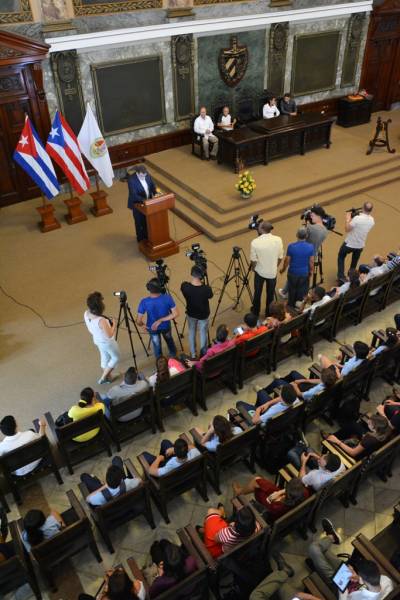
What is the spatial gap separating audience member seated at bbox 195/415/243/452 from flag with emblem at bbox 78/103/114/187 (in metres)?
6.12

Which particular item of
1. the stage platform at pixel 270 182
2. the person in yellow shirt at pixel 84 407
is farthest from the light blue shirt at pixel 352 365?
the stage platform at pixel 270 182

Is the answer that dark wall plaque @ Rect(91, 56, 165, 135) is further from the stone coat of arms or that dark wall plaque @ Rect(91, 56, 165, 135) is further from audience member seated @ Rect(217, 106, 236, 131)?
the stone coat of arms

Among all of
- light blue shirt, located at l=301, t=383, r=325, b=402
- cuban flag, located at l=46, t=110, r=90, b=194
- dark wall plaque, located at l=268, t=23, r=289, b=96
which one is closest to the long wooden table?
dark wall plaque, located at l=268, t=23, r=289, b=96

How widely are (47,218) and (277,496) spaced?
7.24 meters

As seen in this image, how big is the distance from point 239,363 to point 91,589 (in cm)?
282

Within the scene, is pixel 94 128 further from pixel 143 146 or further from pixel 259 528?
pixel 259 528

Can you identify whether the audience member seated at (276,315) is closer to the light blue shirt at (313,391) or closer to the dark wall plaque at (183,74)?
the light blue shirt at (313,391)

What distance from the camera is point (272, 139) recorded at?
1130cm

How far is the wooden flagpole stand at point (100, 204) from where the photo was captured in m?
10.1

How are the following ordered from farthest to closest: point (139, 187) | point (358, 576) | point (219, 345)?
point (139, 187) → point (219, 345) → point (358, 576)

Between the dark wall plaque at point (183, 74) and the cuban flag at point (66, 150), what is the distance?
11.8ft

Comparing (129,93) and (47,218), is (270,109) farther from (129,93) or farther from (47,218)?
(47,218)

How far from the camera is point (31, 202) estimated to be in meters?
10.6

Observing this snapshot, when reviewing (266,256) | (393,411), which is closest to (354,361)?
(393,411)
